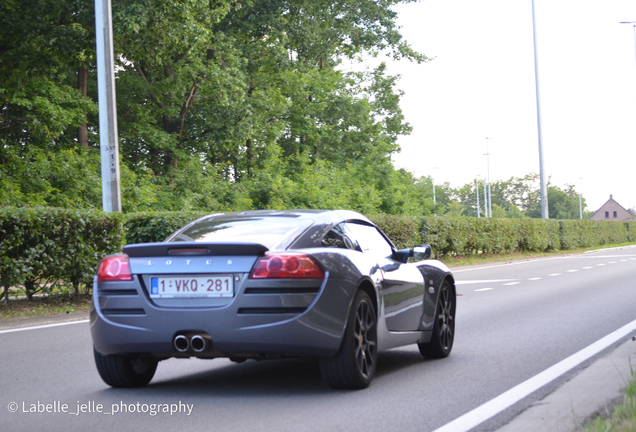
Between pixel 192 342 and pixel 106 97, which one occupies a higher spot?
pixel 106 97

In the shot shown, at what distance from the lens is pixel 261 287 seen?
5.41 metres

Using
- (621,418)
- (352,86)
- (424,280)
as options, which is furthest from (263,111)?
(621,418)

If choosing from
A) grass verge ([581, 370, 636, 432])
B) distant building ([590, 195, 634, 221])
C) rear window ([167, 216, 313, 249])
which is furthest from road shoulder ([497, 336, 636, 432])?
distant building ([590, 195, 634, 221])

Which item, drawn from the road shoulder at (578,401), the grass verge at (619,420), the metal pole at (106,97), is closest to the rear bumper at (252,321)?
the road shoulder at (578,401)

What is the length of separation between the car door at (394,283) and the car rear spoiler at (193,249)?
1350 mm

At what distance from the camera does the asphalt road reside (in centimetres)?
499

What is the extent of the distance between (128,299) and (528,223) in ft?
121

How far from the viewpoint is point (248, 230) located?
604 cm

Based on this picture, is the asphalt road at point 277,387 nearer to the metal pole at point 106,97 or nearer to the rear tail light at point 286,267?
the rear tail light at point 286,267

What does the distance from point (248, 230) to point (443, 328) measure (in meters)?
2.61

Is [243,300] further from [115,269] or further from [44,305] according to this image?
[44,305]

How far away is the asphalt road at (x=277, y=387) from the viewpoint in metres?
4.99

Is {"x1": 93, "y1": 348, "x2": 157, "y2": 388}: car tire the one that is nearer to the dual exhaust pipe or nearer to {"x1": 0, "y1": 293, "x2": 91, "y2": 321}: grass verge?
the dual exhaust pipe

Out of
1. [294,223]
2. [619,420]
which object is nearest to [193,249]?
[294,223]
